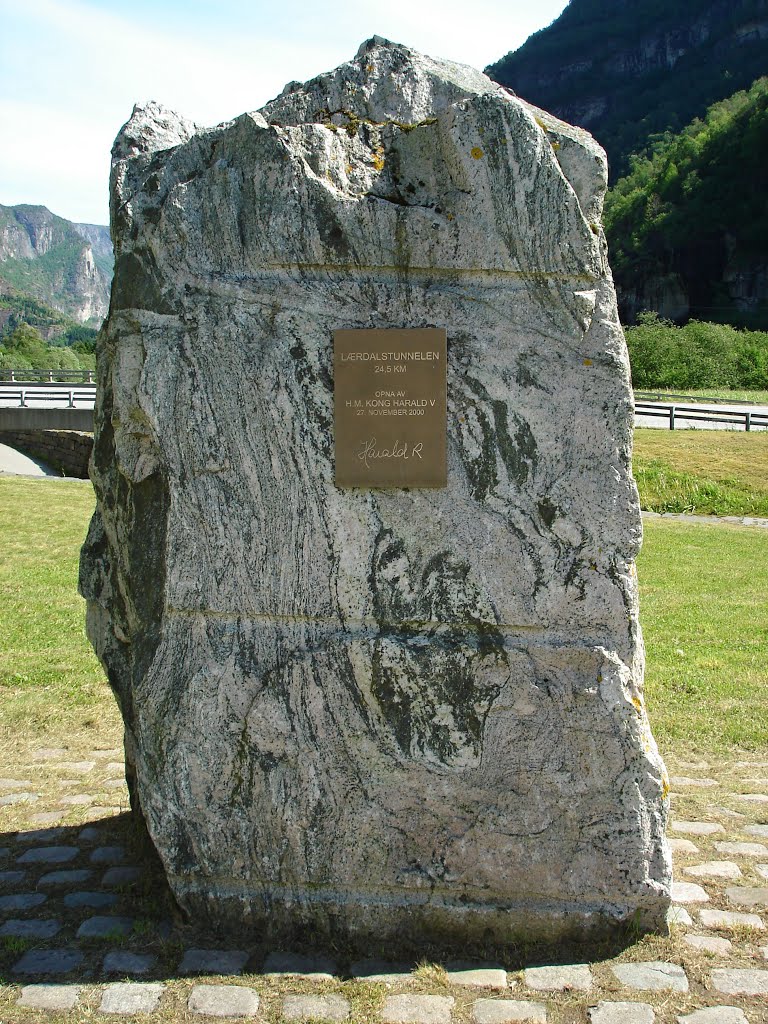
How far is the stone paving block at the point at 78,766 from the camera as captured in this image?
16.2 ft

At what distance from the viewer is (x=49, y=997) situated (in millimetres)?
2979

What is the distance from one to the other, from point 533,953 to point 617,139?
115 m

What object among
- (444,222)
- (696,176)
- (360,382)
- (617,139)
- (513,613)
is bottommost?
(513,613)

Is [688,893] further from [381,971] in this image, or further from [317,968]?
[317,968]

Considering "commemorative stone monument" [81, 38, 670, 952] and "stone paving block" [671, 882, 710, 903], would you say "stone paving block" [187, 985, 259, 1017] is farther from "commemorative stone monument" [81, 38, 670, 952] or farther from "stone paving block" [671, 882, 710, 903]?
"stone paving block" [671, 882, 710, 903]

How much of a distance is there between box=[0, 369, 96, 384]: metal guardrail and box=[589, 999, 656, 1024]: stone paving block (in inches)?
1367

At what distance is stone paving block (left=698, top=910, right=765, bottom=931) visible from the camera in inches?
132

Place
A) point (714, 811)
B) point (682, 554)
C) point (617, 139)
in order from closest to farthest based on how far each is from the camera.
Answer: point (714, 811), point (682, 554), point (617, 139)

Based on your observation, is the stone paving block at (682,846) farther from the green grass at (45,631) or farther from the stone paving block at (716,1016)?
the green grass at (45,631)

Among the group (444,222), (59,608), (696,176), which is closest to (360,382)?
(444,222)

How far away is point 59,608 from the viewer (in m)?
8.25

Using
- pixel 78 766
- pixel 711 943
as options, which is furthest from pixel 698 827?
pixel 78 766

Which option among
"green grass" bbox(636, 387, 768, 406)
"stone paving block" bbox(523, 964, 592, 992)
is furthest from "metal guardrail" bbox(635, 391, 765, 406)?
"stone paving block" bbox(523, 964, 592, 992)

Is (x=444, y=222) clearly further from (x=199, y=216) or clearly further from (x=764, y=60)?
(x=764, y=60)
